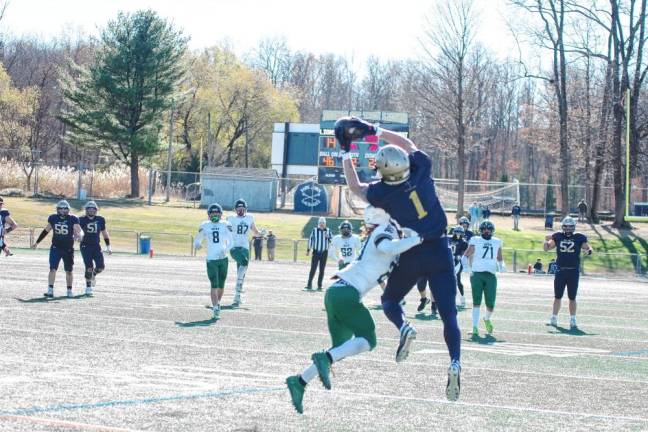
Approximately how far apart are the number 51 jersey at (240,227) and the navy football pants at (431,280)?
1280 centimetres

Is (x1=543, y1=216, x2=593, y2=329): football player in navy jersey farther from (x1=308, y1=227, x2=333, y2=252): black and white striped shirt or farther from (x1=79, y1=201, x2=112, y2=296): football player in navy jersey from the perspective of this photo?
(x1=79, y1=201, x2=112, y2=296): football player in navy jersey

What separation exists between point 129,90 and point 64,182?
267 inches

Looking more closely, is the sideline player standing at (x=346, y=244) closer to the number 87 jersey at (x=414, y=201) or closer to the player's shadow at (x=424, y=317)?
the player's shadow at (x=424, y=317)

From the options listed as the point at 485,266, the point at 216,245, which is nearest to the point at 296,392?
the point at 485,266

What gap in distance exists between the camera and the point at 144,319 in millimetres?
17094

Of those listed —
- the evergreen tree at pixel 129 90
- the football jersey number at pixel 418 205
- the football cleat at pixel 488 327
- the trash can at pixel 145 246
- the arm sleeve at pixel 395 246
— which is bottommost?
the trash can at pixel 145 246

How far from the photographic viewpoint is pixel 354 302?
7770 millimetres

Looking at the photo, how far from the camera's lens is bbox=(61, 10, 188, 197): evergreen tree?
60.8 meters

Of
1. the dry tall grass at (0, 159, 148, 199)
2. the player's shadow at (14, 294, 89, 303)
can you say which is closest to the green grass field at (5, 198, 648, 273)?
the dry tall grass at (0, 159, 148, 199)

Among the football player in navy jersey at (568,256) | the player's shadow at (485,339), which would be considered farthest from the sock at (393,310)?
the football player in navy jersey at (568,256)

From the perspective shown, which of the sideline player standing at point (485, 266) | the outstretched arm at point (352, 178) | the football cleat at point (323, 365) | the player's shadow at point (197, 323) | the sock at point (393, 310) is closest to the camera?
the football cleat at point (323, 365)

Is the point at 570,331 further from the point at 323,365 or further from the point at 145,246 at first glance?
the point at 145,246

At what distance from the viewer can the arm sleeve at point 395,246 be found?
767cm

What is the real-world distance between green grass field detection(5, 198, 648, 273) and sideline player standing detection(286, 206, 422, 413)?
109 feet
